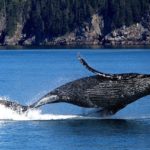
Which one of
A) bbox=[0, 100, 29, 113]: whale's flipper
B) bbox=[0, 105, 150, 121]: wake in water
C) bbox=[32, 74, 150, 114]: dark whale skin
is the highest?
bbox=[32, 74, 150, 114]: dark whale skin

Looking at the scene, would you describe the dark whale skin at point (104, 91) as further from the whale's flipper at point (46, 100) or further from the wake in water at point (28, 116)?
the wake in water at point (28, 116)

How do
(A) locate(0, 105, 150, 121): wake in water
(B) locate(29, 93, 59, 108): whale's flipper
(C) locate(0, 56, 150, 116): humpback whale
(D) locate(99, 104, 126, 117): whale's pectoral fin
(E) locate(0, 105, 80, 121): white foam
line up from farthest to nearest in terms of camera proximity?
(A) locate(0, 105, 150, 121): wake in water → (E) locate(0, 105, 80, 121): white foam → (D) locate(99, 104, 126, 117): whale's pectoral fin → (C) locate(0, 56, 150, 116): humpback whale → (B) locate(29, 93, 59, 108): whale's flipper

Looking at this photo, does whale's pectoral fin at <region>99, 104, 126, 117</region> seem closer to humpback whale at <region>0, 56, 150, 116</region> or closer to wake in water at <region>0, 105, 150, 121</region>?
humpback whale at <region>0, 56, 150, 116</region>

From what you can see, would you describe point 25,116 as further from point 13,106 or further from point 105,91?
point 105,91

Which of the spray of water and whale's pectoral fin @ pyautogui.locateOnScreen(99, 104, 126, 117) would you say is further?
the spray of water

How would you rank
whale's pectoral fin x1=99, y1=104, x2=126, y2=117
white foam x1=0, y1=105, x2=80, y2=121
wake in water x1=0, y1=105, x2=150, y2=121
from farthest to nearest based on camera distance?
wake in water x1=0, y1=105, x2=150, y2=121 < white foam x1=0, y1=105, x2=80, y2=121 < whale's pectoral fin x1=99, y1=104, x2=126, y2=117

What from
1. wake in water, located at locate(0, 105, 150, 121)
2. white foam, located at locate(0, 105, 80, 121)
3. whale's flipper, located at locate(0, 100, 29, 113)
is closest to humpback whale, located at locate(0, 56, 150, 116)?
whale's flipper, located at locate(0, 100, 29, 113)

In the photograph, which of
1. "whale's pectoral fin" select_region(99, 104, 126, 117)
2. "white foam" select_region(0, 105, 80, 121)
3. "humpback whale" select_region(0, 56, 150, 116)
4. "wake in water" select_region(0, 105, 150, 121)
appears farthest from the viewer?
"wake in water" select_region(0, 105, 150, 121)

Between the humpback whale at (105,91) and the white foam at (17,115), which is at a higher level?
the humpback whale at (105,91)

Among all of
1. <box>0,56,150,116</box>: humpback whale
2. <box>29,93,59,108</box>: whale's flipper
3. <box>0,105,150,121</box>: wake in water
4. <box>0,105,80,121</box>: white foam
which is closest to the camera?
<box>29,93,59,108</box>: whale's flipper

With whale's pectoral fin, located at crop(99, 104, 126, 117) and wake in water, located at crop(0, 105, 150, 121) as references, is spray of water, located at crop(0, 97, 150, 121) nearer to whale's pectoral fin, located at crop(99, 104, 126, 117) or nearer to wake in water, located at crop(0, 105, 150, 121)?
wake in water, located at crop(0, 105, 150, 121)

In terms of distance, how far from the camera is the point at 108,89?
137 feet

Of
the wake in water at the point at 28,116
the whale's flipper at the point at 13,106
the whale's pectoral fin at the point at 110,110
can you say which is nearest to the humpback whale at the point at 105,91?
the whale's flipper at the point at 13,106

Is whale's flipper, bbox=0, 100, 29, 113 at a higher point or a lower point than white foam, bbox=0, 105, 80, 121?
higher
